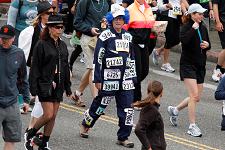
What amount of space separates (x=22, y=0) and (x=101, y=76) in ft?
7.71

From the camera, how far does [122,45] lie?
1045cm

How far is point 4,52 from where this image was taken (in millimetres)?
8828

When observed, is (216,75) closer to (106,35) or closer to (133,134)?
(133,134)

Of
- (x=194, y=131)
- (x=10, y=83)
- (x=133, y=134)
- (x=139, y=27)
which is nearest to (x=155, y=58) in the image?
(x=139, y=27)

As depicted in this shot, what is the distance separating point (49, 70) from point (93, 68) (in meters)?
1.60

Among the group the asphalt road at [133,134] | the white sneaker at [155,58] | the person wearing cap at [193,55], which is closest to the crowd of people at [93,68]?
the person wearing cap at [193,55]

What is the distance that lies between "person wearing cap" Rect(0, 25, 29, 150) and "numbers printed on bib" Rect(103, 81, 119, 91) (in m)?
1.60

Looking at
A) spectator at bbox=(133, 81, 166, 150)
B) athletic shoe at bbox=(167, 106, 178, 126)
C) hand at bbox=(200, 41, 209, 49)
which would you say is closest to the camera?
spectator at bbox=(133, 81, 166, 150)

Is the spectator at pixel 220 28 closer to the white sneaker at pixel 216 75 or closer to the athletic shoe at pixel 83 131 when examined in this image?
the white sneaker at pixel 216 75

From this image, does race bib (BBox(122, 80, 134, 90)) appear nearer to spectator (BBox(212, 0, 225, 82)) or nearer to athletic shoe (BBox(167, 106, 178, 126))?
athletic shoe (BBox(167, 106, 178, 126))

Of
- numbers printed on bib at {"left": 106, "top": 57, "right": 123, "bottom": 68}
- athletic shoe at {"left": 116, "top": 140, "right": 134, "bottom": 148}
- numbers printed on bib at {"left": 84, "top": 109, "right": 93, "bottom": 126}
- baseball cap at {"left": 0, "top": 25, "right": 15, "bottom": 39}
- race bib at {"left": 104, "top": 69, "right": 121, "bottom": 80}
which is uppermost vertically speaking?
baseball cap at {"left": 0, "top": 25, "right": 15, "bottom": 39}

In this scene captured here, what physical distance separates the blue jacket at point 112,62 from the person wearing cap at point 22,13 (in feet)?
6.53

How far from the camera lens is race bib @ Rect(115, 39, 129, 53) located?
10422 millimetres

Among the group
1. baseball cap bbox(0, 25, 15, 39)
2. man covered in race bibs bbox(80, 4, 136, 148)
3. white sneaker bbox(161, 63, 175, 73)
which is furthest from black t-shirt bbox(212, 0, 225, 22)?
baseball cap bbox(0, 25, 15, 39)
